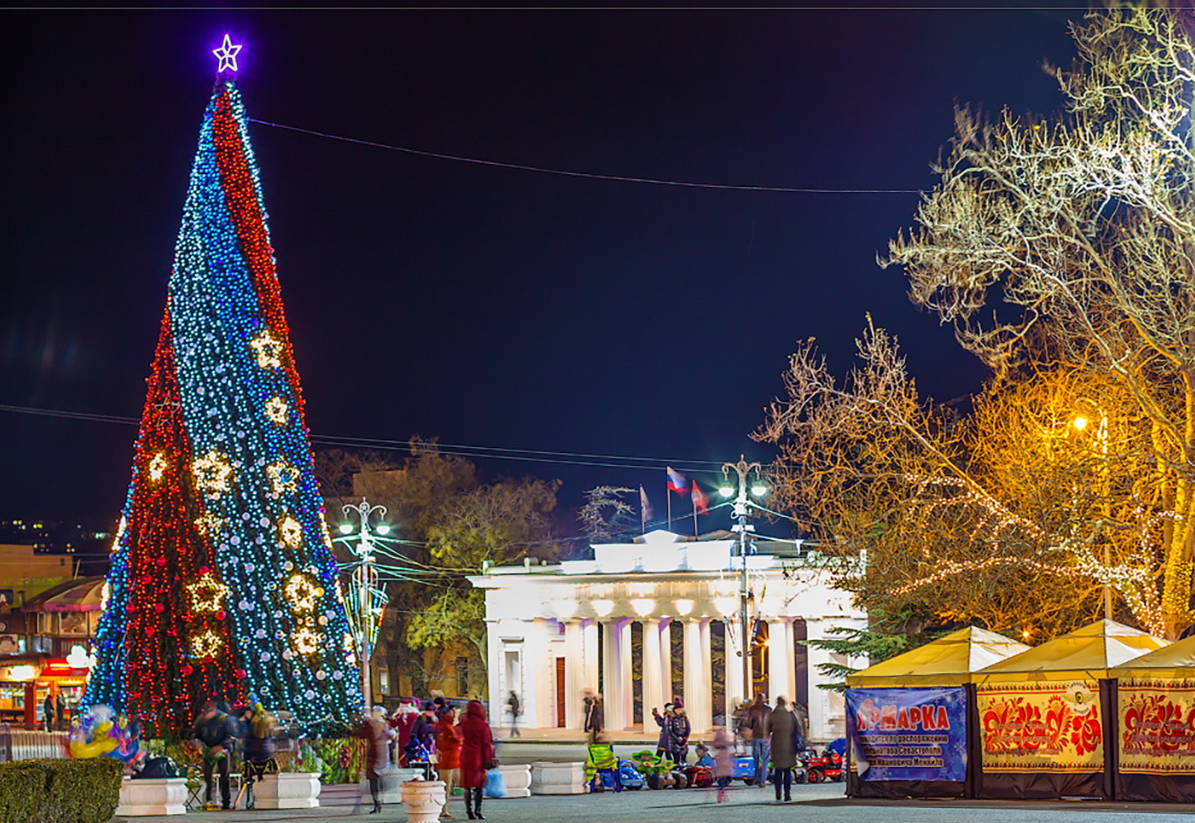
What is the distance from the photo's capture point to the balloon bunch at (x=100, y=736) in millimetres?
21188

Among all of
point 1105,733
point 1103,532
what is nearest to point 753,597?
point 1103,532

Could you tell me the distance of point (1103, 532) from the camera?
96.3 ft

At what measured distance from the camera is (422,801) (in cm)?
1845

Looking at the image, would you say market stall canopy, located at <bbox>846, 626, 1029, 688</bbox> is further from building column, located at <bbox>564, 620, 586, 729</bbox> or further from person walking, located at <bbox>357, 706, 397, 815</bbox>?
building column, located at <bbox>564, 620, 586, 729</bbox>

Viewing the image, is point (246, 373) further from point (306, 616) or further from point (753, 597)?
point (753, 597)

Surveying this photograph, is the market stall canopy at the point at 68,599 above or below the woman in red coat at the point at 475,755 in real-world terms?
above

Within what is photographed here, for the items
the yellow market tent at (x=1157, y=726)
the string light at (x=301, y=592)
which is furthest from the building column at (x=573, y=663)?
the yellow market tent at (x=1157, y=726)

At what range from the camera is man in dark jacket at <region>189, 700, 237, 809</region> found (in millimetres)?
24844

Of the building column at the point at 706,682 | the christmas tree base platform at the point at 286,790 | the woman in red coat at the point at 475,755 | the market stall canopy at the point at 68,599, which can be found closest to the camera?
the woman in red coat at the point at 475,755

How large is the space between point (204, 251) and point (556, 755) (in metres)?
24.1

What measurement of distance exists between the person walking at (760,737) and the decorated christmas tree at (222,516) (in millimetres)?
7363

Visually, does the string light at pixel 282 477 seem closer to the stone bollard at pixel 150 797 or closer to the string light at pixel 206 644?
the string light at pixel 206 644

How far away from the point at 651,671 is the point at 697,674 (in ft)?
8.29

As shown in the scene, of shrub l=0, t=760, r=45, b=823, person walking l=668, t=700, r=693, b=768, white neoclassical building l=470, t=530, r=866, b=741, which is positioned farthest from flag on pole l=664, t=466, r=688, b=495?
shrub l=0, t=760, r=45, b=823
